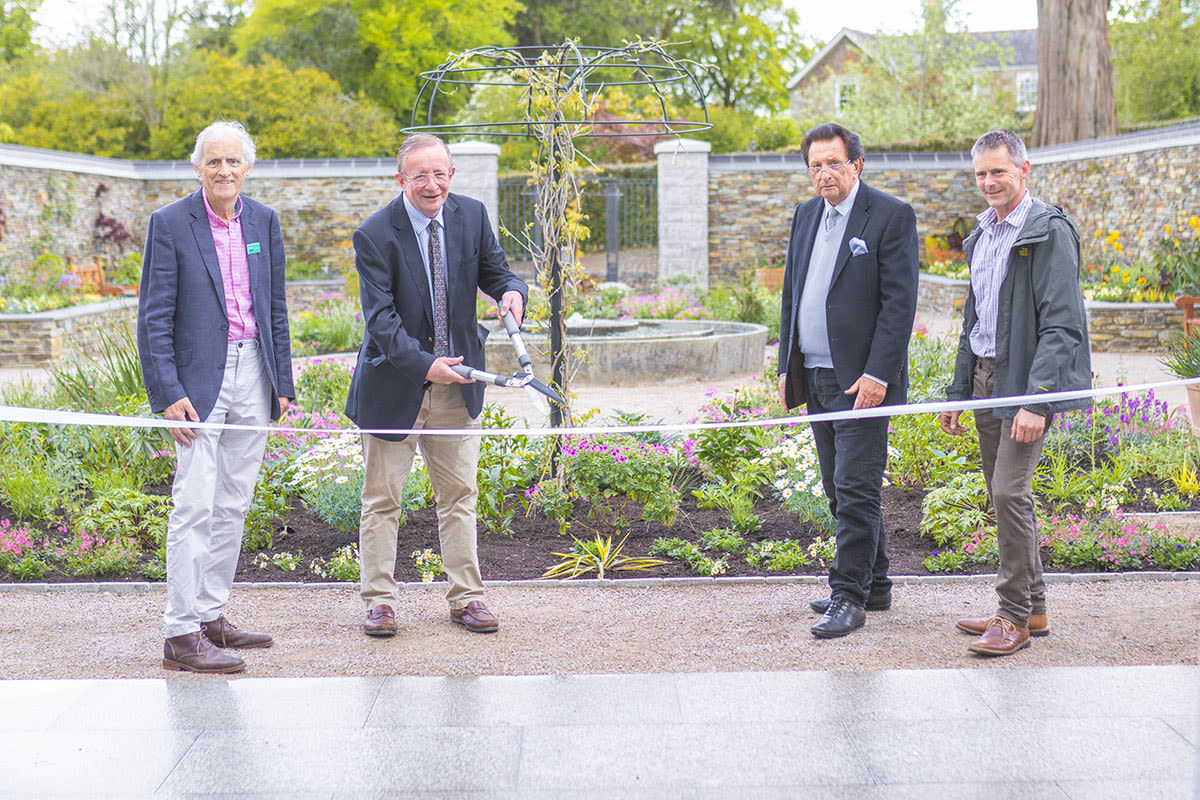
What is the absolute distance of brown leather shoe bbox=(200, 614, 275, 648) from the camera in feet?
13.1

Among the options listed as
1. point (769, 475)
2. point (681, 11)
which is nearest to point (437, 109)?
point (681, 11)

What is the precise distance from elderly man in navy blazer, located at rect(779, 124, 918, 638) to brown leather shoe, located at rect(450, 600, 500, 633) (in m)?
1.14

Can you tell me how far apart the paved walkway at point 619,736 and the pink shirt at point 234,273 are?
114 cm

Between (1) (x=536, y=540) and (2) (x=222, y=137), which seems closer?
(2) (x=222, y=137)

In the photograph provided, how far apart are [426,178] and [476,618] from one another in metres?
1.53

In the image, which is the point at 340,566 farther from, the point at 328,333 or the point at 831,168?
the point at 328,333

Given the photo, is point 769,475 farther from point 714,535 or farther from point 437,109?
point 437,109

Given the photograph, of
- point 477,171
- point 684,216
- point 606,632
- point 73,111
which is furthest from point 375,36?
point 606,632

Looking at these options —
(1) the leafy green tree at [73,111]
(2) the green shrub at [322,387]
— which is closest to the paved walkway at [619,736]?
(2) the green shrub at [322,387]

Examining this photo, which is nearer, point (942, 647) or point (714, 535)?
point (942, 647)

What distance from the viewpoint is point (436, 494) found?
423 cm

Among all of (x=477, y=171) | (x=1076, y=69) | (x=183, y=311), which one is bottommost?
(x=183, y=311)

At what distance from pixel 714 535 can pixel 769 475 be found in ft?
2.60

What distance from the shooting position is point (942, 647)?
3912 mm
